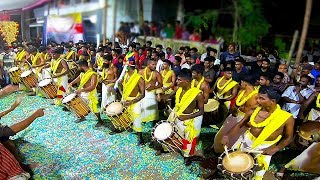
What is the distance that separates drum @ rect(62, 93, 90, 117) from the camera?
237 inches

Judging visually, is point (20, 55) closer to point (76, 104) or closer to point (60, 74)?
point (76, 104)

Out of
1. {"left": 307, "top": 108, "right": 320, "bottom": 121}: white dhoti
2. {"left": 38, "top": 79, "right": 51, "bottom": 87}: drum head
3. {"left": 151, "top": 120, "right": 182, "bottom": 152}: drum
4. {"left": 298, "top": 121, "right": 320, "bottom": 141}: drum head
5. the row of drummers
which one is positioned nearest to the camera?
the row of drummers

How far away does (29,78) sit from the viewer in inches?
240

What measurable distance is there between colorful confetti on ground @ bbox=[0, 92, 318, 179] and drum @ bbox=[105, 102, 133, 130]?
310mm

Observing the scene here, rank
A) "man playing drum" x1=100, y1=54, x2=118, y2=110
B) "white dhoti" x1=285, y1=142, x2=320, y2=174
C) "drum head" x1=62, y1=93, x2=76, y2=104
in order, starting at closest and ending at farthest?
"white dhoti" x1=285, y1=142, x2=320, y2=174 → "drum head" x1=62, y1=93, x2=76, y2=104 → "man playing drum" x1=100, y1=54, x2=118, y2=110

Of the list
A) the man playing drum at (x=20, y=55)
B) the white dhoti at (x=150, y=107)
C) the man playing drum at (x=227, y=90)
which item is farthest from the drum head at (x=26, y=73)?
the man playing drum at (x=227, y=90)

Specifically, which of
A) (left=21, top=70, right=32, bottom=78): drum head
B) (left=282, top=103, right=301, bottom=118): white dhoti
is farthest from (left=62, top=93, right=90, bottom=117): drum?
(left=282, top=103, right=301, bottom=118): white dhoti

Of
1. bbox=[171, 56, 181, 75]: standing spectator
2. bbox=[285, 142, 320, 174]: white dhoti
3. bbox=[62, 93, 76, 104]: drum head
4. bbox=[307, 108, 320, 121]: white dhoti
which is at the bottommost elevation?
bbox=[285, 142, 320, 174]: white dhoti

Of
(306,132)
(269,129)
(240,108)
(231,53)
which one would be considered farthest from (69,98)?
(306,132)

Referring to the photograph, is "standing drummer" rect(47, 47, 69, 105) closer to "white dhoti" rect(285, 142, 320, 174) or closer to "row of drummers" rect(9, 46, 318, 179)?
"row of drummers" rect(9, 46, 318, 179)

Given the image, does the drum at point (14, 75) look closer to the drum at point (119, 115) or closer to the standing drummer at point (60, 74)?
the standing drummer at point (60, 74)

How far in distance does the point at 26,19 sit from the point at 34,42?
814 mm

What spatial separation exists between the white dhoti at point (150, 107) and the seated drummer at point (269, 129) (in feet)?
9.13

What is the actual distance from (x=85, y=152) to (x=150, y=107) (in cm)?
182
